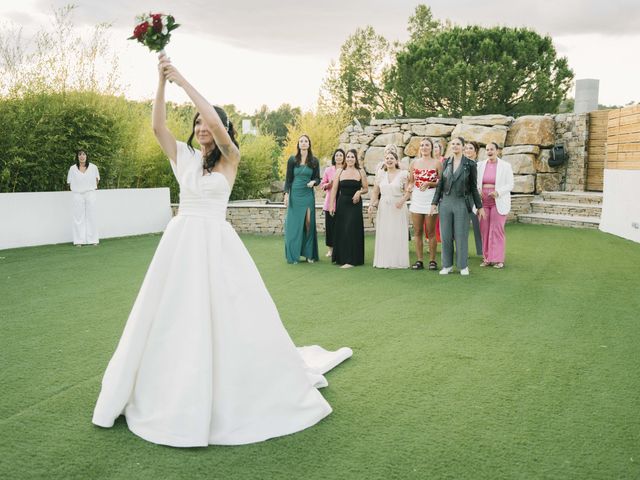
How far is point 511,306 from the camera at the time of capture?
255 inches

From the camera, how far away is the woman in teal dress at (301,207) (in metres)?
9.64

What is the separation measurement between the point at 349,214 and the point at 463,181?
6.40 feet

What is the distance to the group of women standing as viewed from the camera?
8.31 meters

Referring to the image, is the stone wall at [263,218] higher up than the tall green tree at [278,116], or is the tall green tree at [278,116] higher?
the tall green tree at [278,116]

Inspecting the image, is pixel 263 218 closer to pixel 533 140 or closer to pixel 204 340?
pixel 533 140

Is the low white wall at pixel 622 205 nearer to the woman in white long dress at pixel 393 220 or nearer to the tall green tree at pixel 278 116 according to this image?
the woman in white long dress at pixel 393 220

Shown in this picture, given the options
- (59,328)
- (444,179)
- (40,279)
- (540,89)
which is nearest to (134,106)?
(40,279)

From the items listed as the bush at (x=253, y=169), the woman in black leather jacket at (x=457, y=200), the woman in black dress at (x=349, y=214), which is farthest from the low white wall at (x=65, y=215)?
the woman in black leather jacket at (x=457, y=200)

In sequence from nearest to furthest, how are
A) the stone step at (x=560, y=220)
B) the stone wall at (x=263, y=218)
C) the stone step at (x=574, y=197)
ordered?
the stone wall at (x=263, y=218)
the stone step at (x=560, y=220)
the stone step at (x=574, y=197)

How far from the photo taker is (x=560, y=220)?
1448 centimetres

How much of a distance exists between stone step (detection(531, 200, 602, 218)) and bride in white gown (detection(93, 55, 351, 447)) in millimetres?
12997

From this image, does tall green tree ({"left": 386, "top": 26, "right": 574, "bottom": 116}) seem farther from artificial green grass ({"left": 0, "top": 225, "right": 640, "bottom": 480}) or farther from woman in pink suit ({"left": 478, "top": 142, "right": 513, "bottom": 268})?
artificial green grass ({"left": 0, "top": 225, "right": 640, "bottom": 480})

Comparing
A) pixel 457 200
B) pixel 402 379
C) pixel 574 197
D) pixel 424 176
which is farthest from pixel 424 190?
pixel 574 197

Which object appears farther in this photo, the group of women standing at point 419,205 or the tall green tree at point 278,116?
the tall green tree at point 278,116
